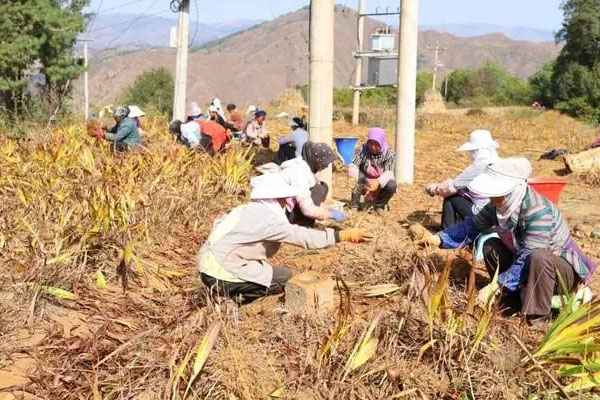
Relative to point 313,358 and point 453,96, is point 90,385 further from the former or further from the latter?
point 453,96

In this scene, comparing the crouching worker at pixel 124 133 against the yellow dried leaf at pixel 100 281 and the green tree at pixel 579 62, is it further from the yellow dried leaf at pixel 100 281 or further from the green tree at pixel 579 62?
the green tree at pixel 579 62

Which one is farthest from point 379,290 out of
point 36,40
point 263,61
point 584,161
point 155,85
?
point 263,61

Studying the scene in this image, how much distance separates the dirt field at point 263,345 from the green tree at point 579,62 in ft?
122

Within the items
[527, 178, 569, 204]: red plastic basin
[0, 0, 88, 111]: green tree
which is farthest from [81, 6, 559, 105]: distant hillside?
[527, 178, 569, 204]: red plastic basin

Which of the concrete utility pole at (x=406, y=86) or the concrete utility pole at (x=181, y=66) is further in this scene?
the concrete utility pole at (x=181, y=66)

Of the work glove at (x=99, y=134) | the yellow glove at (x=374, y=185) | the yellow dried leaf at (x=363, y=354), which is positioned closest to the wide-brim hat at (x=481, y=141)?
the yellow glove at (x=374, y=185)

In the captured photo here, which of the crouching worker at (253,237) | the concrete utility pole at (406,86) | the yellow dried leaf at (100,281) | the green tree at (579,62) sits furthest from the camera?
the green tree at (579,62)

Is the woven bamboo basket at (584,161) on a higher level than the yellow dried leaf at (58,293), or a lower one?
higher

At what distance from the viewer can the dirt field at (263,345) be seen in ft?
9.24

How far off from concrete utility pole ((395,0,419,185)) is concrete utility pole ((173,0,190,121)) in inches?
209

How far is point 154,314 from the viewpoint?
3910 mm

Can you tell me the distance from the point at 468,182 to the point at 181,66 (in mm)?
7908

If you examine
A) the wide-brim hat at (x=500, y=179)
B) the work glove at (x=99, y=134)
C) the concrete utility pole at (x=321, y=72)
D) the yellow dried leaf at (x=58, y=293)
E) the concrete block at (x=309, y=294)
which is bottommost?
the yellow dried leaf at (x=58, y=293)

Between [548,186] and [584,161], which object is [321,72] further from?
[584,161]
